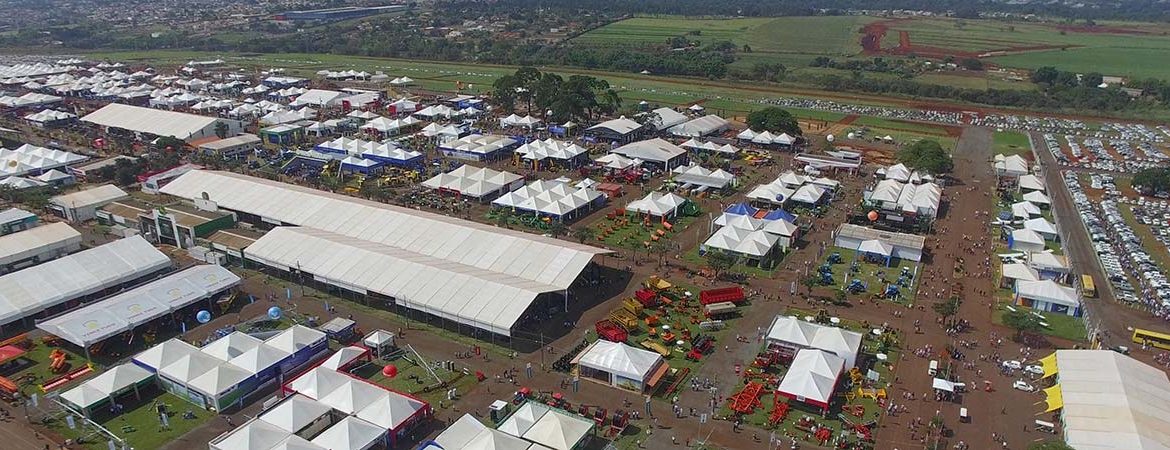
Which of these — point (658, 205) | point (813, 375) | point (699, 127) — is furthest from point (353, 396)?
point (699, 127)

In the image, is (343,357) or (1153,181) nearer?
(343,357)

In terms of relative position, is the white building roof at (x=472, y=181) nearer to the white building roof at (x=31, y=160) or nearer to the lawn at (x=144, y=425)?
the lawn at (x=144, y=425)

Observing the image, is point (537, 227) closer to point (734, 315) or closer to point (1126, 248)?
point (734, 315)

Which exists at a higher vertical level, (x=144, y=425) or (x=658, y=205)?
(x=658, y=205)

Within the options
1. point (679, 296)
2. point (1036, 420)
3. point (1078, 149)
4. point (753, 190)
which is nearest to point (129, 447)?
point (679, 296)

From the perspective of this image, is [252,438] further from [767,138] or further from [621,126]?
[767,138]

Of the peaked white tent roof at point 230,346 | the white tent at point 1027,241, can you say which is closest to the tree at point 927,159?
the white tent at point 1027,241
